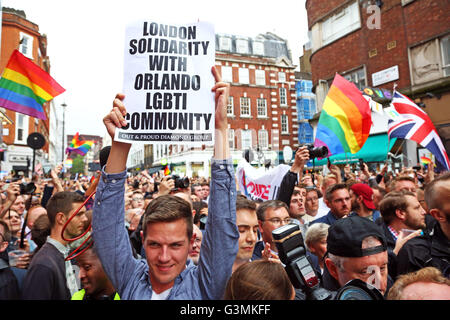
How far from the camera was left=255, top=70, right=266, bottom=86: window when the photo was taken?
33625 millimetres

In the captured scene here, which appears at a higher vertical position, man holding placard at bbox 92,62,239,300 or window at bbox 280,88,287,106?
window at bbox 280,88,287,106

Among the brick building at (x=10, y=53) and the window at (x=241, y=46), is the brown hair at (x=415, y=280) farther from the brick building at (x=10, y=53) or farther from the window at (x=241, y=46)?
the window at (x=241, y=46)

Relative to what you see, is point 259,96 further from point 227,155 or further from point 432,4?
point 227,155

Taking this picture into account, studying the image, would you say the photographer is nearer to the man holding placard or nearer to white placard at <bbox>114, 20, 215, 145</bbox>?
the man holding placard

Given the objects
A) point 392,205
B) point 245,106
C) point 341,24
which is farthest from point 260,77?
point 392,205

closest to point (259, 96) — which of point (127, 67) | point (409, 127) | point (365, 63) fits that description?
point (365, 63)

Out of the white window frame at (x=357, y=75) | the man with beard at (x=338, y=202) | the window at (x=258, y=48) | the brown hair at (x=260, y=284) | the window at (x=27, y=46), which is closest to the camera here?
the brown hair at (x=260, y=284)

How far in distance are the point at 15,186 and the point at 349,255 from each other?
Answer: 15.6 ft

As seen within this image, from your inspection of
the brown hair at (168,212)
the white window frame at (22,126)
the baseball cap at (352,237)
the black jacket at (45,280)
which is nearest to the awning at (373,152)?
the baseball cap at (352,237)

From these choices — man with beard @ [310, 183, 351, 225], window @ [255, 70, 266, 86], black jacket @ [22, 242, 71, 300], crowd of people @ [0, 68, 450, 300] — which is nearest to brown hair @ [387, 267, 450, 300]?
crowd of people @ [0, 68, 450, 300]

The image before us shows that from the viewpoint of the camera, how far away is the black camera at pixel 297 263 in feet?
4.17

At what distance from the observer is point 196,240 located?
3.17m

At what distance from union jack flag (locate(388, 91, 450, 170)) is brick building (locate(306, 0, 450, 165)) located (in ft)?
24.4

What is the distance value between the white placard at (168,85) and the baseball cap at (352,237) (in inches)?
41.5
